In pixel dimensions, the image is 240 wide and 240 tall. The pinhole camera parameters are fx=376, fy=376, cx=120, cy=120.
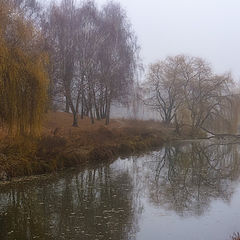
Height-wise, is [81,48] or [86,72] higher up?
[81,48]

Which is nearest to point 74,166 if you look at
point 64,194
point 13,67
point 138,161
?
point 138,161

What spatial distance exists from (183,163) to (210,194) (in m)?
7.42

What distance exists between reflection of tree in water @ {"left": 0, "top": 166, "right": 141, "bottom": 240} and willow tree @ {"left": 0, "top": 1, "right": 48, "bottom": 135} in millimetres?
2050

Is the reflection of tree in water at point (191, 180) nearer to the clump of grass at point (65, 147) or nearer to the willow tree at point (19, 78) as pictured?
the clump of grass at point (65, 147)

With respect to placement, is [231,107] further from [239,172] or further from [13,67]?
[13,67]

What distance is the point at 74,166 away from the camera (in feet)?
54.7

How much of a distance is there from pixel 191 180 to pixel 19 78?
7.06 meters

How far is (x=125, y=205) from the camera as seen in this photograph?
9.98 meters

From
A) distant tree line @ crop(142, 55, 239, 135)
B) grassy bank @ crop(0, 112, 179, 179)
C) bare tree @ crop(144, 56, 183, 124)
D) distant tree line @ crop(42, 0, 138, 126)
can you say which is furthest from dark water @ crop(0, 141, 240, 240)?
bare tree @ crop(144, 56, 183, 124)

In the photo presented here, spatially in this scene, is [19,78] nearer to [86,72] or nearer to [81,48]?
[81,48]

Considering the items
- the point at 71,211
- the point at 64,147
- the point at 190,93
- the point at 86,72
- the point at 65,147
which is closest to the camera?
the point at 71,211

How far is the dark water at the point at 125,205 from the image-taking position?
7781 millimetres

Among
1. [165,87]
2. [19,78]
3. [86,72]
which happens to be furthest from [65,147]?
[165,87]

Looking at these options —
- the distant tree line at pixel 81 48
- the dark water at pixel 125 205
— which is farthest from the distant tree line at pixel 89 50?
the dark water at pixel 125 205
